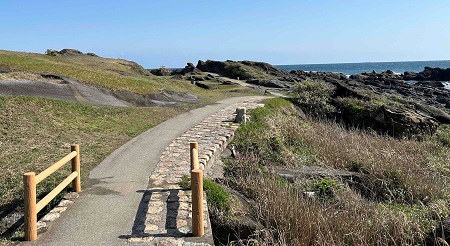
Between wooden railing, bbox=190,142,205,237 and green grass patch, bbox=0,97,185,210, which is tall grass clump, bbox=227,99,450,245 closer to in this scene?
wooden railing, bbox=190,142,205,237

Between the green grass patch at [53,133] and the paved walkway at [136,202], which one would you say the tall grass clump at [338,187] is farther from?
the green grass patch at [53,133]

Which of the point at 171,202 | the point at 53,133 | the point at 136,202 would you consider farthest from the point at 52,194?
the point at 53,133

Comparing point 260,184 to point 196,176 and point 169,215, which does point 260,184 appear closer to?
point 169,215

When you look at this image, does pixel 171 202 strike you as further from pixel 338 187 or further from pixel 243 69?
pixel 243 69

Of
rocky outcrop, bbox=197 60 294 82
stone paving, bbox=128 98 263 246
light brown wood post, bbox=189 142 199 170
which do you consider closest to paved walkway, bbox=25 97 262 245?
stone paving, bbox=128 98 263 246

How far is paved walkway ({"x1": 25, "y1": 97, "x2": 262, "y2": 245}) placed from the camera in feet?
18.5

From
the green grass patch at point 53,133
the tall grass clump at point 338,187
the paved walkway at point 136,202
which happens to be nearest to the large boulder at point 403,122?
the tall grass clump at point 338,187

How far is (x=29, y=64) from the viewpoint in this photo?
2350 centimetres

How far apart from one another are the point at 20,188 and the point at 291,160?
7593 mm

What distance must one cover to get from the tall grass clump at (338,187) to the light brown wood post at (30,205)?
3.27 metres

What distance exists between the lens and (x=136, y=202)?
698cm

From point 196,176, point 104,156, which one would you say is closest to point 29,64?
point 104,156

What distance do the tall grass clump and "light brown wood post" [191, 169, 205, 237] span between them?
0.95 metres

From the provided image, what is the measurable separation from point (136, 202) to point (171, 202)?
639mm
